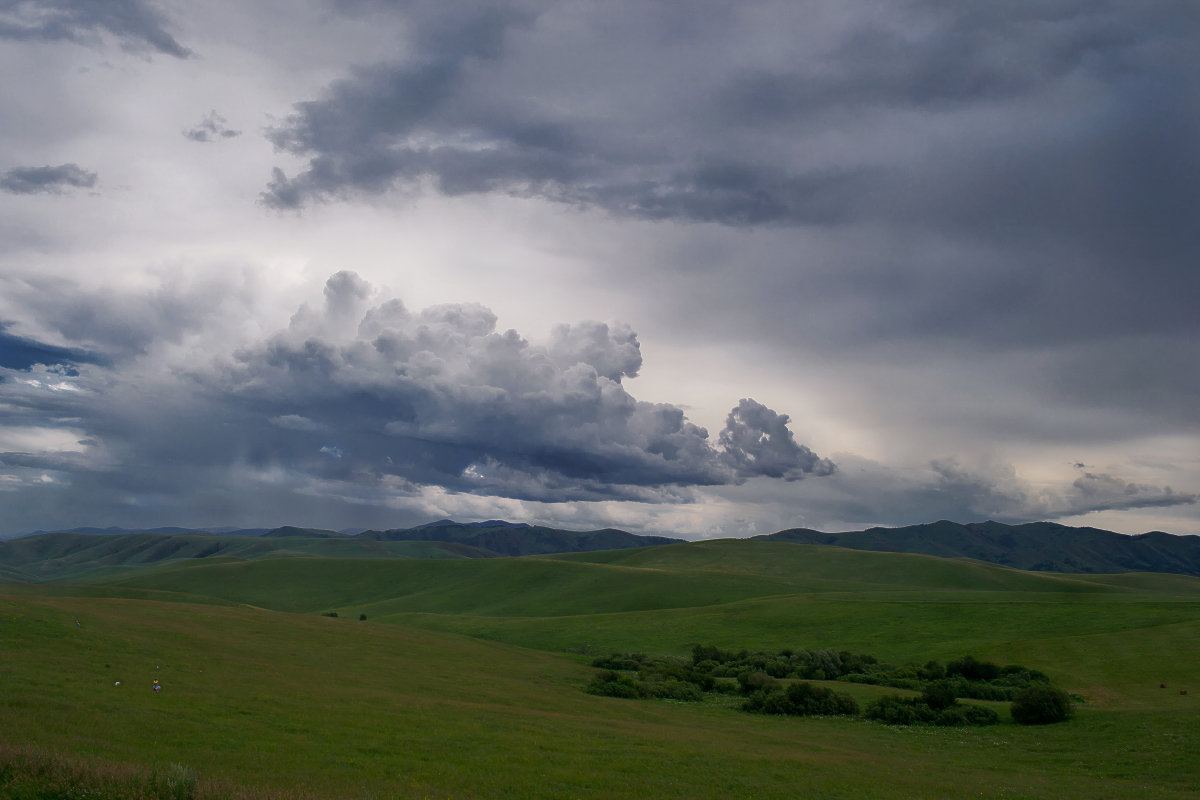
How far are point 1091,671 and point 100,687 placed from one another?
69.6m

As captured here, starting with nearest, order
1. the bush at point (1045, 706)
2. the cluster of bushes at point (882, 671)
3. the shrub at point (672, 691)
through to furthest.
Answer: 1. the bush at point (1045, 706)
2. the shrub at point (672, 691)
3. the cluster of bushes at point (882, 671)

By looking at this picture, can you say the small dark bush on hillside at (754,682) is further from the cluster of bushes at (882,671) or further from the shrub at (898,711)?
the cluster of bushes at (882,671)

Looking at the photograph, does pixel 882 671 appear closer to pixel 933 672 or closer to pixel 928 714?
pixel 933 672

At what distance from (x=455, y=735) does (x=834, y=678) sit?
4831cm

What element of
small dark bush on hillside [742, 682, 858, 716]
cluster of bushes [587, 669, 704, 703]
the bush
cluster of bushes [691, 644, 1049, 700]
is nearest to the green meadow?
the bush

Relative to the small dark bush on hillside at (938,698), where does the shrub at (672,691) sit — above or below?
below

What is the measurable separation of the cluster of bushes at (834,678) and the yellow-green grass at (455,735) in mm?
1829

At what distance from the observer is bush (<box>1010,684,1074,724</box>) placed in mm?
43719

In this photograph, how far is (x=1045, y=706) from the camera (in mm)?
43781

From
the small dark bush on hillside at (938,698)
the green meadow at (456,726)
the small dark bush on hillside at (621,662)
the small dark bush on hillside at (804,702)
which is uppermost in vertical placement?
the green meadow at (456,726)

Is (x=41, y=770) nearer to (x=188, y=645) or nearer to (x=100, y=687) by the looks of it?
(x=100, y=687)

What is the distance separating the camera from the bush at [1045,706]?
143 feet

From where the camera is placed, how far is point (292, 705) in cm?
3272

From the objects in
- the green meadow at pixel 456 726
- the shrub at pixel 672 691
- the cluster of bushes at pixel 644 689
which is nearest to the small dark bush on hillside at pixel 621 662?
the green meadow at pixel 456 726
